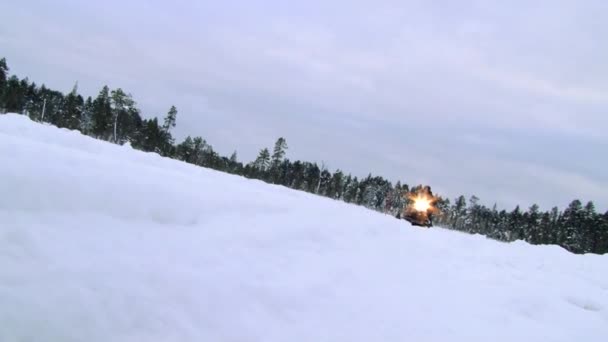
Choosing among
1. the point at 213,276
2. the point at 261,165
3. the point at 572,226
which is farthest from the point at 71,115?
the point at 572,226

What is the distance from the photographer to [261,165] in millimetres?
73312

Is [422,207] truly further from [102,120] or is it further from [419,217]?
[102,120]

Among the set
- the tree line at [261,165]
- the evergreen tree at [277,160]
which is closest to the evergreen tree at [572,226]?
the tree line at [261,165]

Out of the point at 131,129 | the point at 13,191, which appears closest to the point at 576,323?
the point at 13,191

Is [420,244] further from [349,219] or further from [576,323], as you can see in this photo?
[576,323]

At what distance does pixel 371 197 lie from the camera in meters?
85.1

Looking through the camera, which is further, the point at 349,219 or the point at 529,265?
the point at 529,265

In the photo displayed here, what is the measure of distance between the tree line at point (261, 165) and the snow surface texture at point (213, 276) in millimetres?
35579

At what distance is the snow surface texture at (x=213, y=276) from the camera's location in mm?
2156

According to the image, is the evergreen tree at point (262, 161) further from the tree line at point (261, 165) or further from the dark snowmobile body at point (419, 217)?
the dark snowmobile body at point (419, 217)

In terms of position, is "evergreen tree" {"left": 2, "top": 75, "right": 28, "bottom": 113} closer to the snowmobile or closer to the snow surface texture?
the snowmobile

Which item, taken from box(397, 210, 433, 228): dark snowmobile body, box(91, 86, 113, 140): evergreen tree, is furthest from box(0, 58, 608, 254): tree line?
box(397, 210, 433, 228): dark snowmobile body

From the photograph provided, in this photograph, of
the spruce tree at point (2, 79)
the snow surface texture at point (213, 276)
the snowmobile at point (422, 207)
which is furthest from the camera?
the spruce tree at point (2, 79)

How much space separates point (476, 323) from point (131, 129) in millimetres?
62697
